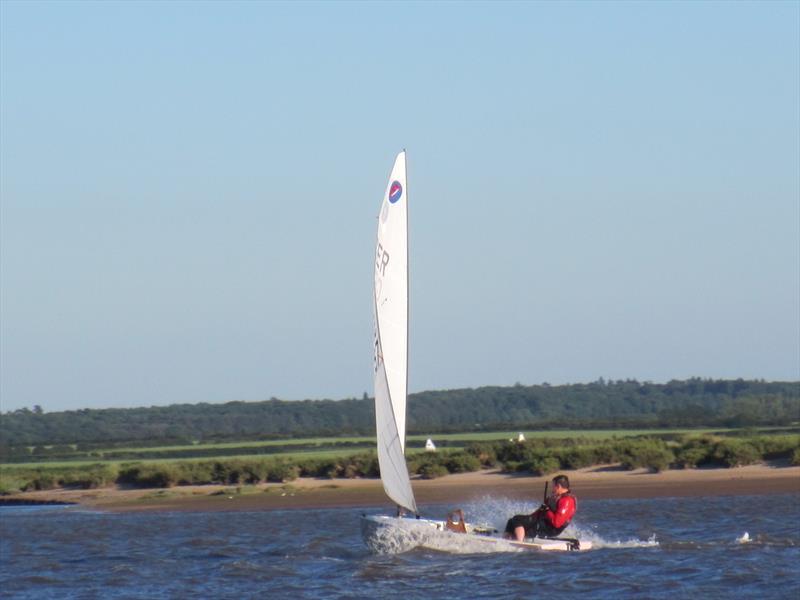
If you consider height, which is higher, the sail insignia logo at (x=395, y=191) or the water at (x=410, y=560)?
the sail insignia logo at (x=395, y=191)

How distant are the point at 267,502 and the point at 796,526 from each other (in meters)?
15.9

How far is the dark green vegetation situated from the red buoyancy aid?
60.8 feet

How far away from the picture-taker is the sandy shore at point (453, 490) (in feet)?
118

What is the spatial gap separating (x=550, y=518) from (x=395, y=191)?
228 inches

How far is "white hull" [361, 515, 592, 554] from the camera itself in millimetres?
22172

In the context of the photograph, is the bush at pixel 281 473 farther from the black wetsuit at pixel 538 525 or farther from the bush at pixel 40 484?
the black wetsuit at pixel 538 525

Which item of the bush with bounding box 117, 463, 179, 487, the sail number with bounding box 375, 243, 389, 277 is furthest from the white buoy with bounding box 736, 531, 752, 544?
the bush with bounding box 117, 463, 179, 487

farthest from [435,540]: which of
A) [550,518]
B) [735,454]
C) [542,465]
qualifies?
[735,454]

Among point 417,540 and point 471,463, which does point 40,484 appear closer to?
point 471,463

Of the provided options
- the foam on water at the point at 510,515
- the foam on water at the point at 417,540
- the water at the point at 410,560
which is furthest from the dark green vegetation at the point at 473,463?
the foam on water at the point at 417,540

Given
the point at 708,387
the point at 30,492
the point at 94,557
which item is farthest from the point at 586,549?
the point at 708,387

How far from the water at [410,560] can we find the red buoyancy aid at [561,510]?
543 millimetres

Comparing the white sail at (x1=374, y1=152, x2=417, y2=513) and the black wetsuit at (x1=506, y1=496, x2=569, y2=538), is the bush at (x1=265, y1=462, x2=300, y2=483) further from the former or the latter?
the black wetsuit at (x1=506, y1=496, x2=569, y2=538)

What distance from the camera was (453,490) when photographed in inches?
1539
